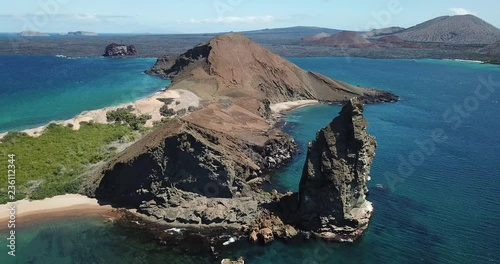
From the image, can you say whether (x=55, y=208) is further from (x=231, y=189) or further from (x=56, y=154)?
(x=231, y=189)

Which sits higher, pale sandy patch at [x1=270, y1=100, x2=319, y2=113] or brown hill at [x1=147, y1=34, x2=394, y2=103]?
brown hill at [x1=147, y1=34, x2=394, y2=103]

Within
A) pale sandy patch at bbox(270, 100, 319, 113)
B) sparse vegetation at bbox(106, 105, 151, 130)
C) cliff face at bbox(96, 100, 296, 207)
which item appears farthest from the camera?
pale sandy patch at bbox(270, 100, 319, 113)

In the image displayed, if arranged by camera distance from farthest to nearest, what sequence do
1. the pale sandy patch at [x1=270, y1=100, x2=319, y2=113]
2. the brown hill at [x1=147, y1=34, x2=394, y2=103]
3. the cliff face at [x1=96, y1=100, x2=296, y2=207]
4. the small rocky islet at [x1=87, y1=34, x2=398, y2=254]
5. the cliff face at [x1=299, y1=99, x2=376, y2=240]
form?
1. the brown hill at [x1=147, y1=34, x2=394, y2=103]
2. the pale sandy patch at [x1=270, y1=100, x2=319, y2=113]
3. the cliff face at [x1=96, y1=100, x2=296, y2=207]
4. the small rocky islet at [x1=87, y1=34, x2=398, y2=254]
5. the cliff face at [x1=299, y1=99, x2=376, y2=240]

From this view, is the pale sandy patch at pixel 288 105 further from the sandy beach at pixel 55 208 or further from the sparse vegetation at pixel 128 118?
the sandy beach at pixel 55 208

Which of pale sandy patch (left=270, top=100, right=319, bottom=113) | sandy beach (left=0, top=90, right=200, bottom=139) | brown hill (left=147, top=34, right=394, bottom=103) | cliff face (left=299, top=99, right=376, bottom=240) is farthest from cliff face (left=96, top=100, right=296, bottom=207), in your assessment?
brown hill (left=147, top=34, right=394, bottom=103)

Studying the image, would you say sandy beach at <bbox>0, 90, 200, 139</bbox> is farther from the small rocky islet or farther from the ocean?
the small rocky islet

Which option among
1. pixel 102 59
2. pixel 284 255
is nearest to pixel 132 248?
pixel 284 255

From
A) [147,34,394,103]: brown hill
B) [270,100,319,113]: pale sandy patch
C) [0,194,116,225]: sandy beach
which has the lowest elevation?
[0,194,116,225]: sandy beach

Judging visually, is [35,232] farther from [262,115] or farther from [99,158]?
[262,115]
